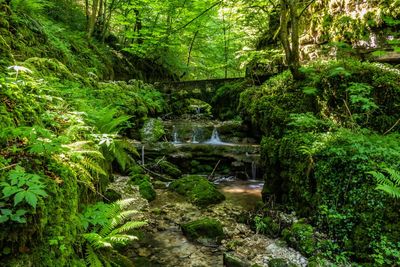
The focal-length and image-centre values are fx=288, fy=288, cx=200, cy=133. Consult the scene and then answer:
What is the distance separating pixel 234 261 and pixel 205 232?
86 cm

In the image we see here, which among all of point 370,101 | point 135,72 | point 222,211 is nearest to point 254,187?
point 222,211

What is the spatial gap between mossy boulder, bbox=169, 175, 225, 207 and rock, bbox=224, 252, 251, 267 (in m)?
2.11

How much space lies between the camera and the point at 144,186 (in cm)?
663

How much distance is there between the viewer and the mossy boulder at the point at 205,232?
15.3 feet

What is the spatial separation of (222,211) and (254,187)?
6.56ft

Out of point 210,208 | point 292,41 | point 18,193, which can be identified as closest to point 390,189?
point 210,208

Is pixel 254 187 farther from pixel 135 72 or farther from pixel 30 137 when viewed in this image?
pixel 135 72

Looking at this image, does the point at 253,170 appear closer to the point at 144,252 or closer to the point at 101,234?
the point at 144,252

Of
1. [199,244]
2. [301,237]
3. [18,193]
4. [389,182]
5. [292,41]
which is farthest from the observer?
[292,41]

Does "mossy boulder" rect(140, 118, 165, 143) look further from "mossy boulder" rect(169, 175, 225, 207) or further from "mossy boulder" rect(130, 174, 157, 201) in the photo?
"mossy boulder" rect(169, 175, 225, 207)

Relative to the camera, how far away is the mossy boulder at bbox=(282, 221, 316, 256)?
408 centimetres

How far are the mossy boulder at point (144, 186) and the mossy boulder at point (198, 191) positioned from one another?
0.64 meters

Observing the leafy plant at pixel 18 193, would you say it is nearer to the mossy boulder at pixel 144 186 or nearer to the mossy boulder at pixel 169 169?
the mossy boulder at pixel 144 186

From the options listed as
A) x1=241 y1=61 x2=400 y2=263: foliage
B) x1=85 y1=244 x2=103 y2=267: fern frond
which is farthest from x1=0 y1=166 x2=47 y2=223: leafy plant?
x1=241 y1=61 x2=400 y2=263: foliage
